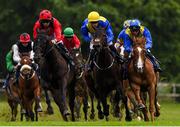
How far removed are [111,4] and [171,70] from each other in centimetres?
553

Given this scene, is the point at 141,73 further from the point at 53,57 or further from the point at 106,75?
the point at 53,57

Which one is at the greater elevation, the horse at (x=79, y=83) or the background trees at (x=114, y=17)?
the background trees at (x=114, y=17)

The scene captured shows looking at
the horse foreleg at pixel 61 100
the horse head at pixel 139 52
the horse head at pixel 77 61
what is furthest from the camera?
the horse head at pixel 77 61

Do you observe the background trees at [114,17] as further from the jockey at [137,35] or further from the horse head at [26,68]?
the jockey at [137,35]

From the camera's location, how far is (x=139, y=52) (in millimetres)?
19500

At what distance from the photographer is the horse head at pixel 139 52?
64.0ft

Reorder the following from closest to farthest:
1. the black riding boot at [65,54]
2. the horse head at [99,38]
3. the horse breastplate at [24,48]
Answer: the horse head at [99,38]
the black riding boot at [65,54]
the horse breastplate at [24,48]

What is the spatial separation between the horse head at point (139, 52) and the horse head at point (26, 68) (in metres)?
3.47

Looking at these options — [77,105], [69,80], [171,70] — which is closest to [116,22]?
[171,70]

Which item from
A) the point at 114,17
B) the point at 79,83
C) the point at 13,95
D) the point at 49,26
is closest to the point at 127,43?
the point at 49,26

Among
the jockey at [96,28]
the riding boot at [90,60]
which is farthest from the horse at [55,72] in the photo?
the jockey at [96,28]

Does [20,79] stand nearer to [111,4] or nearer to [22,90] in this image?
[22,90]

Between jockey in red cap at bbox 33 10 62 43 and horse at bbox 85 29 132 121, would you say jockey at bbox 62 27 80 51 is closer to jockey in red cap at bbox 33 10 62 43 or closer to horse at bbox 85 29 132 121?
jockey in red cap at bbox 33 10 62 43

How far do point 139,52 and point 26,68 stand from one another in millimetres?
3725
